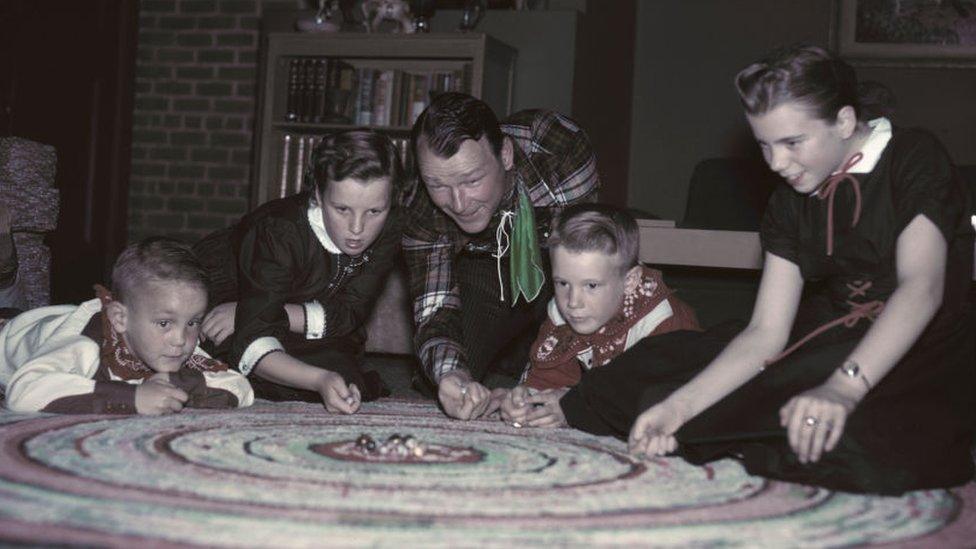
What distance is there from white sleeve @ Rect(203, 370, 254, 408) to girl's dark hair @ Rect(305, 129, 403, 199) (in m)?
Answer: 0.40

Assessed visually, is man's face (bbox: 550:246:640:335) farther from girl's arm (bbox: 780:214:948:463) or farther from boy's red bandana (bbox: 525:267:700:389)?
girl's arm (bbox: 780:214:948:463)

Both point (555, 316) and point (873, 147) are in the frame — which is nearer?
point (873, 147)

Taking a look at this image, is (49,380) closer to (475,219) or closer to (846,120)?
(475,219)

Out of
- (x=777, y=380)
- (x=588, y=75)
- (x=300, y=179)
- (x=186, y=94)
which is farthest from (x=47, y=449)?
(x=186, y=94)

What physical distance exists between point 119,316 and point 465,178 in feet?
2.32

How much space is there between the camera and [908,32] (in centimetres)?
466

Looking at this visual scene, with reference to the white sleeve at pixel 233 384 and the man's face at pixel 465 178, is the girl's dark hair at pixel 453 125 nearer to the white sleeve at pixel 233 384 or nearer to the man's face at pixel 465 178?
the man's face at pixel 465 178

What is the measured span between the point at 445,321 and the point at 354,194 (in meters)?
0.35

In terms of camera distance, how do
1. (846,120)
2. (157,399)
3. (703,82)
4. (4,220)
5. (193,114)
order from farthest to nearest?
(193,114), (703,82), (4,220), (157,399), (846,120)

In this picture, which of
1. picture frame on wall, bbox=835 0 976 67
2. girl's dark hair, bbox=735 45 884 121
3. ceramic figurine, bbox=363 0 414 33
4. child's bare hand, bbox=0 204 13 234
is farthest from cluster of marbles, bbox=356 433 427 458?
picture frame on wall, bbox=835 0 976 67

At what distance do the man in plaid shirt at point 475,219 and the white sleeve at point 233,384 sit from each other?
0.35m

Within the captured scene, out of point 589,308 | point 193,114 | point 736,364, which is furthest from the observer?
point 193,114

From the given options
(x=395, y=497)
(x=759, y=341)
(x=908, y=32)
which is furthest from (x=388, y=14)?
(x=395, y=497)

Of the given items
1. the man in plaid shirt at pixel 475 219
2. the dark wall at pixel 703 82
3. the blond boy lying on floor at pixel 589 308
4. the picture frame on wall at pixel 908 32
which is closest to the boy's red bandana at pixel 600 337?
the blond boy lying on floor at pixel 589 308
